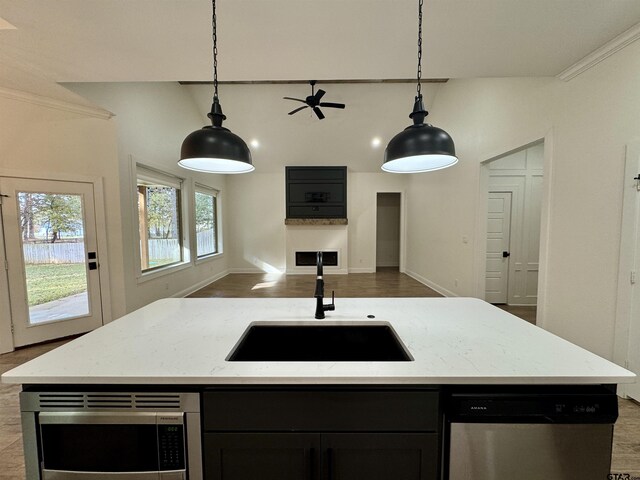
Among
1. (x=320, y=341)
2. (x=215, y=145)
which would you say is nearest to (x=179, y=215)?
(x=215, y=145)

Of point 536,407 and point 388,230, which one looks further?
point 388,230

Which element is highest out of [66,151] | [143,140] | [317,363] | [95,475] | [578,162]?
[143,140]

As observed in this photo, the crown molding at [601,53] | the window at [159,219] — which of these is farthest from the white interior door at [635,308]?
the window at [159,219]

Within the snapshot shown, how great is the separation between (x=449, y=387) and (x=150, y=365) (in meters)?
1.08

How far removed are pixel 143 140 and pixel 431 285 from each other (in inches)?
226

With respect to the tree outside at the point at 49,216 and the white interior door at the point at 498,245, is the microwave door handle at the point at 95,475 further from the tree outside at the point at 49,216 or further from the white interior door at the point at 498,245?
the white interior door at the point at 498,245

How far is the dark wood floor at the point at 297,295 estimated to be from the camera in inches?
61.4

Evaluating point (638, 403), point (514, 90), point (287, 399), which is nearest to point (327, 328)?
point (287, 399)

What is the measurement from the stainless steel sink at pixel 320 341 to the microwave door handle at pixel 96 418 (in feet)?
1.82

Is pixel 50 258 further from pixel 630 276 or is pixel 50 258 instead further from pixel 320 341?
pixel 630 276

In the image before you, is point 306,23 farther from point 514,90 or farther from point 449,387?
point 514,90

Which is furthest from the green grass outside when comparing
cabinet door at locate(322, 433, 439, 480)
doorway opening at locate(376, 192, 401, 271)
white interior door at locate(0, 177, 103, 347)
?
doorway opening at locate(376, 192, 401, 271)

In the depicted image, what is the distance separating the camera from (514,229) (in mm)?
4082

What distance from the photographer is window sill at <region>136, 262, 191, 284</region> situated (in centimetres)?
375
